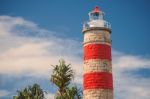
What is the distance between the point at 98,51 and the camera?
184 ft

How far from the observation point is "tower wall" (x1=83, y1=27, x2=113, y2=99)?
5506 cm

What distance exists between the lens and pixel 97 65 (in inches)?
2186

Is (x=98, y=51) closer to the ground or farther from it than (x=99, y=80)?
farther from it

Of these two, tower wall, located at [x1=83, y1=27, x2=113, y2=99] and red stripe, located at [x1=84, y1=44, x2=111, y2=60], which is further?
red stripe, located at [x1=84, y1=44, x2=111, y2=60]

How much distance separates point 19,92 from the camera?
204 ft

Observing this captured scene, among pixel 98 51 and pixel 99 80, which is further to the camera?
pixel 98 51

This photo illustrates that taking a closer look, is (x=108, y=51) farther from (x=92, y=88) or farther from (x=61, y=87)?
(x=61, y=87)

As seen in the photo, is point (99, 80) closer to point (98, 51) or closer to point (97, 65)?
point (97, 65)

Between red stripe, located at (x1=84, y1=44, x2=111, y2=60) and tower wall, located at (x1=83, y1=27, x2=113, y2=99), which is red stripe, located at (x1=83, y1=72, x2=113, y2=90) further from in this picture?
red stripe, located at (x1=84, y1=44, x2=111, y2=60)

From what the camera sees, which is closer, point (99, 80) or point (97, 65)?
→ point (99, 80)

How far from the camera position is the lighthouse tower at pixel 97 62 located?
181ft

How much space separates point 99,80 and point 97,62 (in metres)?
2.45

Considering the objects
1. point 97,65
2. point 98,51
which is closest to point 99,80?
point 97,65

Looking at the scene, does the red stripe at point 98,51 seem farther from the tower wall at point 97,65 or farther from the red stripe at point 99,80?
the red stripe at point 99,80
